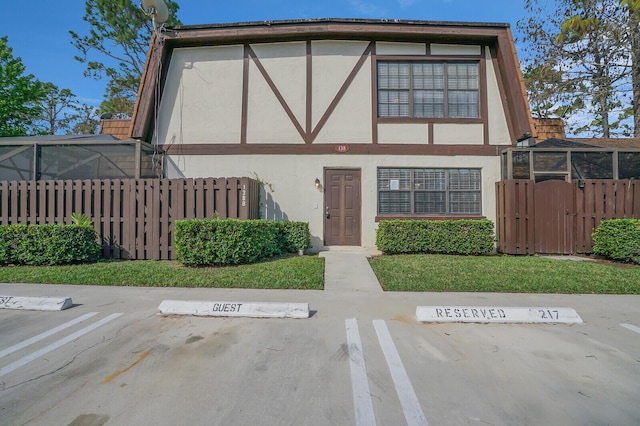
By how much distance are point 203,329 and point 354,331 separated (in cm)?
175

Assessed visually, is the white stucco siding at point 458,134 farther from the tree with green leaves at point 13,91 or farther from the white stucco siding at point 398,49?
the tree with green leaves at point 13,91

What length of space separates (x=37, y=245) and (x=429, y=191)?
1026 centimetres

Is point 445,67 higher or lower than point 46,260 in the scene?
Result: higher

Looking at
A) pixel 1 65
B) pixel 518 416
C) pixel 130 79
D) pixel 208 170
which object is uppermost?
pixel 130 79

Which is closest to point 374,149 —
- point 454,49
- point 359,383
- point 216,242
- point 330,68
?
point 330,68

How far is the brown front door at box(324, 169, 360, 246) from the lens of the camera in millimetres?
10109

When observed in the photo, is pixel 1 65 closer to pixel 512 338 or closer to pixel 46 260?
pixel 46 260

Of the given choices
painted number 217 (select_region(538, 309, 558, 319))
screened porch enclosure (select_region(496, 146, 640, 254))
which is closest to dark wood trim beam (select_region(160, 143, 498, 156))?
screened porch enclosure (select_region(496, 146, 640, 254))

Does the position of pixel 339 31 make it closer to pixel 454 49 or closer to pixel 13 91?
pixel 454 49

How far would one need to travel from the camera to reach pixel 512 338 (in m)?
3.55

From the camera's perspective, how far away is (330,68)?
10352 mm

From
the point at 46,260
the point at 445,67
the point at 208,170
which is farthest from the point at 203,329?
the point at 445,67

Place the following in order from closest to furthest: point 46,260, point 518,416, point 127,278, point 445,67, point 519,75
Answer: point 518,416 < point 127,278 < point 46,260 < point 519,75 < point 445,67

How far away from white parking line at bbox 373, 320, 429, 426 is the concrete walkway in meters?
2.00
